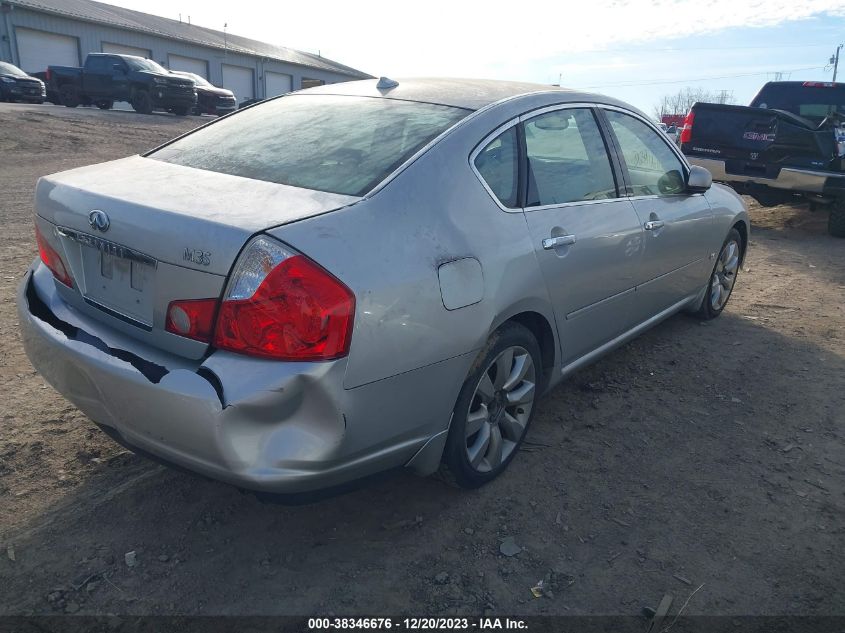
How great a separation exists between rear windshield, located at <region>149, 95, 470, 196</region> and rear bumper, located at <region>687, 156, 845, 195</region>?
665cm

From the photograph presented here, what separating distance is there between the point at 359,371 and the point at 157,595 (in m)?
1.02

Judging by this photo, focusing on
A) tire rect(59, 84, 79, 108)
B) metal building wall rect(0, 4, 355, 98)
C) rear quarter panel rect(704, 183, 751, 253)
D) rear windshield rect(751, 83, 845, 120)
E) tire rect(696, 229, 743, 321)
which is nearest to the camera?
rear quarter panel rect(704, 183, 751, 253)

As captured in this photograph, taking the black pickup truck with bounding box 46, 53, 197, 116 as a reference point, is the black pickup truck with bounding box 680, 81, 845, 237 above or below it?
above

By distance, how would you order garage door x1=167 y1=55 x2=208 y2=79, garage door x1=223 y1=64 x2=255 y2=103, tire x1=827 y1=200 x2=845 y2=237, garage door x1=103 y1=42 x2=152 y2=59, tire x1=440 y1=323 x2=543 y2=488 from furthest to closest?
garage door x1=223 y1=64 x2=255 y2=103 → garage door x1=167 y1=55 x2=208 y2=79 → garage door x1=103 y1=42 x2=152 y2=59 → tire x1=827 y1=200 x2=845 y2=237 → tire x1=440 y1=323 x2=543 y2=488

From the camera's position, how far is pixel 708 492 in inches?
123

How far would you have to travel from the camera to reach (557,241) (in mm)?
3145

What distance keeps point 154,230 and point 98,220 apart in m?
0.29

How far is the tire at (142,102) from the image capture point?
21625 millimetres

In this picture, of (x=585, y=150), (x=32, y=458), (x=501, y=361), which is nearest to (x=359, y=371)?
(x=501, y=361)

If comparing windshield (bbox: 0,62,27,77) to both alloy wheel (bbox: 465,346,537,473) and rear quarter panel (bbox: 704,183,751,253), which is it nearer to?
rear quarter panel (bbox: 704,183,751,253)

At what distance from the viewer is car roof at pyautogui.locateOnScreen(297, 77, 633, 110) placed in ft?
10.5

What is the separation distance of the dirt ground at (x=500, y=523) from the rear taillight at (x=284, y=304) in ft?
2.17

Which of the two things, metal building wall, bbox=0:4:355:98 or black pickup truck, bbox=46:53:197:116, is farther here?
metal building wall, bbox=0:4:355:98

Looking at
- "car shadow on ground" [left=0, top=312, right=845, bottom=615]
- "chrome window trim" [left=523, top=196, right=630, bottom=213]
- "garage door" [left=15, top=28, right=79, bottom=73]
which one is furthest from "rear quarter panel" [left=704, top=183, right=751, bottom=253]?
"garage door" [left=15, top=28, right=79, bottom=73]
